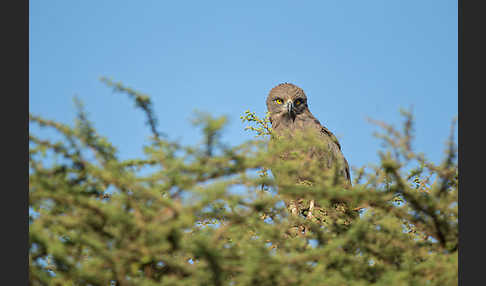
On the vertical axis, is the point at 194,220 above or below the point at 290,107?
below

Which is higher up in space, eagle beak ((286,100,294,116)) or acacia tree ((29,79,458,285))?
eagle beak ((286,100,294,116))

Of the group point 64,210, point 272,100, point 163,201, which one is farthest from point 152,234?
point 272,100

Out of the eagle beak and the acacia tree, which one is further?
the eagle beak

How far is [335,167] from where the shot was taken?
3.32 metres

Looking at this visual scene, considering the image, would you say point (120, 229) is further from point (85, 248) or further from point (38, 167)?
point (38, 167)

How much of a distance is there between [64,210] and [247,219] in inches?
45.4

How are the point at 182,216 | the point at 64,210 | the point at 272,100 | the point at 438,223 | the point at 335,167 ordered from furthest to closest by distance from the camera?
the point at 272,100 → the point at 335,167 → the point at 438,223 → the point at 64,210 → the point at 182,216

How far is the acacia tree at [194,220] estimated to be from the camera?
246cm

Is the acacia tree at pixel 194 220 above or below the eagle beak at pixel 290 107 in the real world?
below

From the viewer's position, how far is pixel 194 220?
9.57 feet

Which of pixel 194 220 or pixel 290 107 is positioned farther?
pixel 290 107

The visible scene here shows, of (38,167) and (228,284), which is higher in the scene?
(38,167)

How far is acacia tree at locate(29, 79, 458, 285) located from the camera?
246 cm

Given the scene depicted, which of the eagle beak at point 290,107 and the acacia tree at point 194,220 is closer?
the acacia tree at point 194,220
